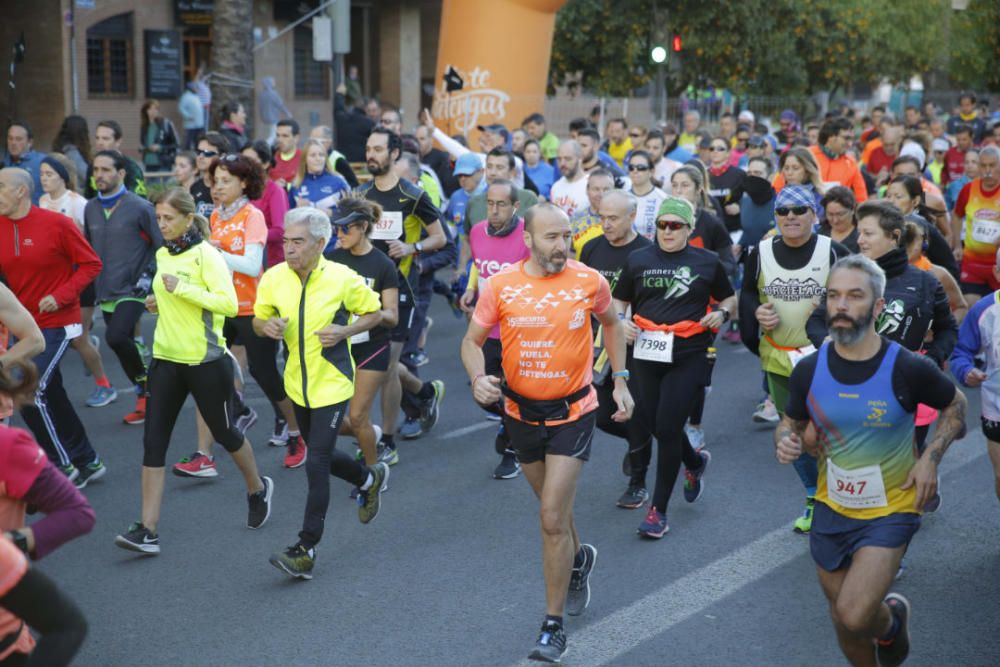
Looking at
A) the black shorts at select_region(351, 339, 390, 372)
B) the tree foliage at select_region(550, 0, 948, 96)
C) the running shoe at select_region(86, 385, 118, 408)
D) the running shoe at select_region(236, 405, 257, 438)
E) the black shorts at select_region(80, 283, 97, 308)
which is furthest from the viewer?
the tree foliage at select_region(550, 0, 948, 96)

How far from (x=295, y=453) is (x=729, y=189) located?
6.35 m

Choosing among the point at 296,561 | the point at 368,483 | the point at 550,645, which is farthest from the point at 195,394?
the point at 550,645

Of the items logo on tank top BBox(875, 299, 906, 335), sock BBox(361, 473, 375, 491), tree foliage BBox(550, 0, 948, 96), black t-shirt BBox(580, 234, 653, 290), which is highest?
tree foliage BBox(550, 0, 948, 96)

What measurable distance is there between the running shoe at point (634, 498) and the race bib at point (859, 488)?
9.48 feet

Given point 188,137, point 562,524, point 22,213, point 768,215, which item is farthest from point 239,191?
point 188,137

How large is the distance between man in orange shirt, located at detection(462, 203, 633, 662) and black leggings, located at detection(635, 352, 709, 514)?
1.33 m

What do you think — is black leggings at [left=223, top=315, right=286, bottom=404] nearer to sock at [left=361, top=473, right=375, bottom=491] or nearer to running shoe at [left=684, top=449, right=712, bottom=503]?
sock at [left=361, top=473, right=375, bottom=491]

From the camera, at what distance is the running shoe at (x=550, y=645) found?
5.42m

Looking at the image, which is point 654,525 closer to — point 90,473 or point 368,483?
point 368,483

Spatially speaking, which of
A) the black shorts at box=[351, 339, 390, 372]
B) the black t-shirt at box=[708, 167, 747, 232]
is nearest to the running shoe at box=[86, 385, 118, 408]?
the black shorts at box=[351, 339, 390, 372]

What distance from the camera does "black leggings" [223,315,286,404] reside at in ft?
27.8

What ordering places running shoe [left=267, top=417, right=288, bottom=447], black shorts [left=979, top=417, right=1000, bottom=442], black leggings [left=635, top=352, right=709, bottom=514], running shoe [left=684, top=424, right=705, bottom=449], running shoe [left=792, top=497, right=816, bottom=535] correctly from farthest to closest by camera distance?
running shoe [left=267, top=417, right=288, bottom=447]
running shoe [left=684, top=424, right=705, bottom=449]
running shoe [left=792, top=497, right=816, bottom=535]
black leggings [left=635, top=352, right=709, bottom=514]
black shorts [left=979, top=417, right=1000, bottom=442]

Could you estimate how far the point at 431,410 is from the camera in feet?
31.4

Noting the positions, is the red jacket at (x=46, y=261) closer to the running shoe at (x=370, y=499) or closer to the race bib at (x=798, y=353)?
the running shoe at (x=370, y=499)
